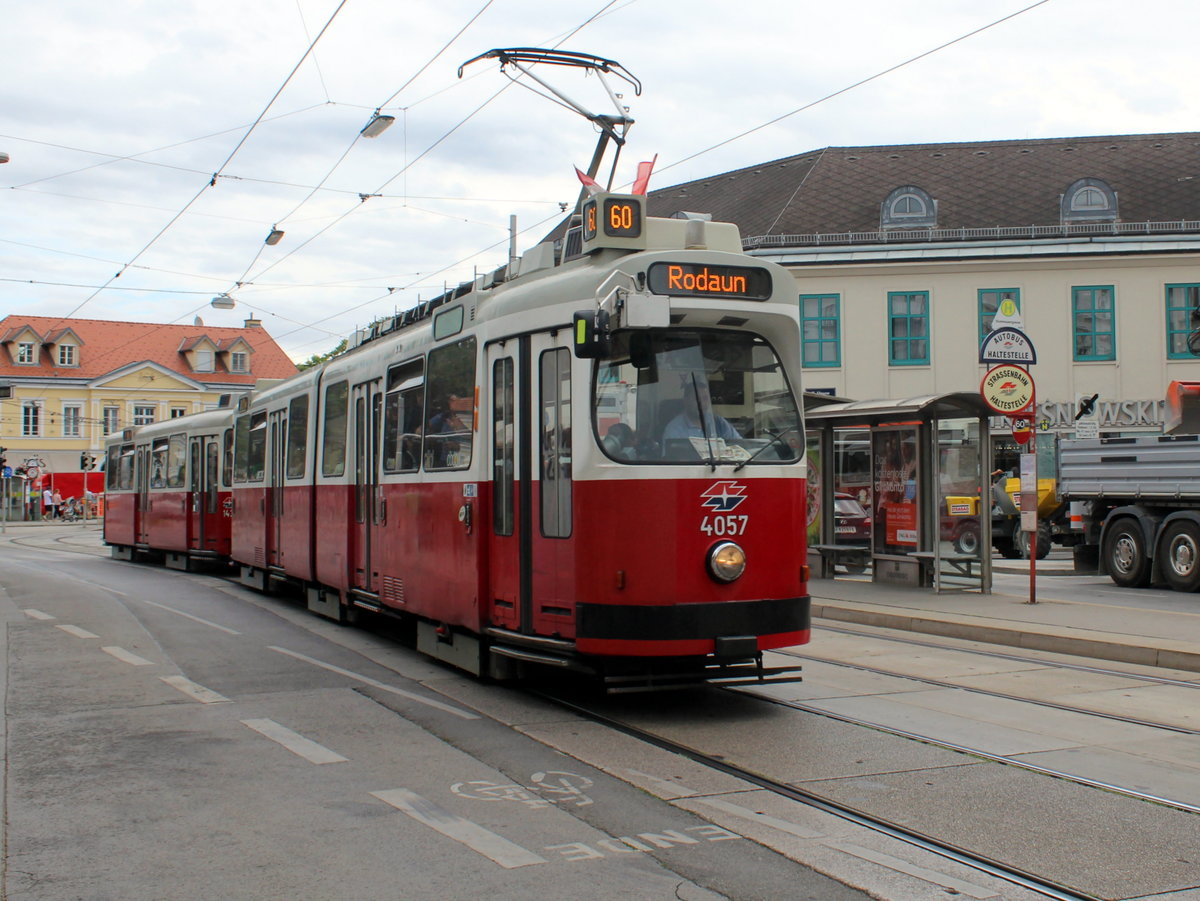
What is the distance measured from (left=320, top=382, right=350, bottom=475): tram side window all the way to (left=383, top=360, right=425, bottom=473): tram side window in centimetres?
172

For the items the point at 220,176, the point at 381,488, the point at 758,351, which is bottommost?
the point at 381,488

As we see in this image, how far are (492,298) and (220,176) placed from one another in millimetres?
13409

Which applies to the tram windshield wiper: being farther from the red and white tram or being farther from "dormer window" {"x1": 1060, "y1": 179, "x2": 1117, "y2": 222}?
"dormer window" {"x1": 1060, "y1": 179, "x2": 1117, "y2": 222}

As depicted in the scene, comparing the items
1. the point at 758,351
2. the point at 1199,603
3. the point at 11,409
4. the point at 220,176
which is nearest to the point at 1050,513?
the point at 1199,603

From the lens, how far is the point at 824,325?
3978 centimetres

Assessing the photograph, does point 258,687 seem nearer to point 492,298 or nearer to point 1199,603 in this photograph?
point 492,298

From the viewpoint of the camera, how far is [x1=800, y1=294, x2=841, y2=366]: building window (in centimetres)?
3966

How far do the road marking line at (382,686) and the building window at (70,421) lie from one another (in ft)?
230

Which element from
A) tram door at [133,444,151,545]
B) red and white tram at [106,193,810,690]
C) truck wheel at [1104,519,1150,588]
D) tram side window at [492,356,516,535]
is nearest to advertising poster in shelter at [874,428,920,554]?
truck wheel at [1104,519,1150,588]

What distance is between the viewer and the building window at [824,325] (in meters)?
39.7

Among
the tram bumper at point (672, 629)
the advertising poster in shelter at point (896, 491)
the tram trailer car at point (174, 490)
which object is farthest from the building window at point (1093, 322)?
the tram bumper at point (672, 629)

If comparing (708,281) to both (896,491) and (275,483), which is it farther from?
(275,483)

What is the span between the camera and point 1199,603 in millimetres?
16203

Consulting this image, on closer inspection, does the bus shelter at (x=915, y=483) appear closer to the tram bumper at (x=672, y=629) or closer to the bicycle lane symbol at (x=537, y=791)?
the tram bumper at (x=672, y=629)
